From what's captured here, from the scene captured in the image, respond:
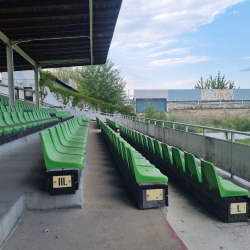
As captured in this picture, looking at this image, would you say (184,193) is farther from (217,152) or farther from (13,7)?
(13,7)

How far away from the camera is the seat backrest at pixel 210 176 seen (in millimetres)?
2835

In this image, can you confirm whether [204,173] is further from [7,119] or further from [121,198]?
[7,119]

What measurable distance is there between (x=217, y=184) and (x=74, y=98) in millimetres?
26260

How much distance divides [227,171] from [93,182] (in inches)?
100.0

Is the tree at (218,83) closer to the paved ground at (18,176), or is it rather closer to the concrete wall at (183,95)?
the concrete wall at (183,95)

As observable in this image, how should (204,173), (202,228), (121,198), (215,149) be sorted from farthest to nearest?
1. (215,149)
2. (204,173)
3. (121,198)
4. (202,228)

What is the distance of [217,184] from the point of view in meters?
2.82

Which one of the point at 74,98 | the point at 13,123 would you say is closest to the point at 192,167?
the point at 13,123

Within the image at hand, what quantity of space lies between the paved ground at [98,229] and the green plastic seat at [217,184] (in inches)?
32.3

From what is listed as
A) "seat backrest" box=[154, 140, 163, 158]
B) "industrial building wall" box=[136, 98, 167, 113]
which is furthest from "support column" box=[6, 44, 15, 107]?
"industrial building wall" box=[136, 98, 167, 113]

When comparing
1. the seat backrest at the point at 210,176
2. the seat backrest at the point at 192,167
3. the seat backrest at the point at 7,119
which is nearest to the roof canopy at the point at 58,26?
the seat backrest at the point at 7,119

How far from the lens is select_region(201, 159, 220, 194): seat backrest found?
2.83 m

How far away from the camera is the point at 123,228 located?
2082mm

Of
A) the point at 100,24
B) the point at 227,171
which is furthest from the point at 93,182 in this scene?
the point at 100,24
